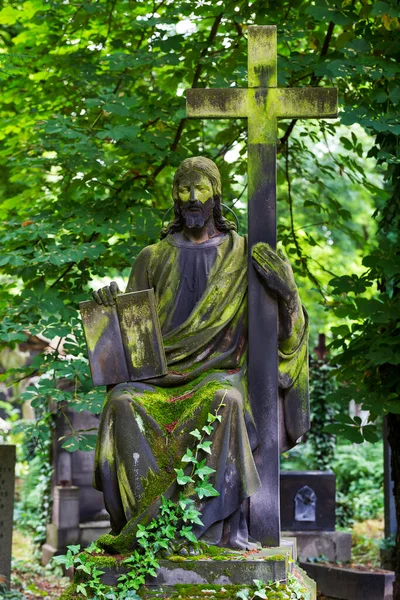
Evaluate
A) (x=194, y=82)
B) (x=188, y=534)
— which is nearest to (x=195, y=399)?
(x=188, y=534)

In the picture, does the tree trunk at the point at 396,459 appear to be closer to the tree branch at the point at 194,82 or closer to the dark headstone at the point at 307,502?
the tree branch at the point at 194,82

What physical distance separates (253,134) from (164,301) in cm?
111

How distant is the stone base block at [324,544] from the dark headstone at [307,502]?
148 millimetres

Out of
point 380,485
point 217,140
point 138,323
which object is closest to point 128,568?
point 138,323

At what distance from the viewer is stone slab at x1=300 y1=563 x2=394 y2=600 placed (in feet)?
33.6

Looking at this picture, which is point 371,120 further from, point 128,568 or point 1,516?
point 1,516

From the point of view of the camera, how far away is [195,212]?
244 inches

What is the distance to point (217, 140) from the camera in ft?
35.4

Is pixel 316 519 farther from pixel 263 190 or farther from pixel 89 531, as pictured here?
pixel 263 190

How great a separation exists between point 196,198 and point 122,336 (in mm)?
924

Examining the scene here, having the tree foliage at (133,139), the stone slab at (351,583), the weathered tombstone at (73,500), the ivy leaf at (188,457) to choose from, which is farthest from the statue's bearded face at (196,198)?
the weathered tombstone at (73,500)

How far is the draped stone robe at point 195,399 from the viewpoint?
18.0 ft

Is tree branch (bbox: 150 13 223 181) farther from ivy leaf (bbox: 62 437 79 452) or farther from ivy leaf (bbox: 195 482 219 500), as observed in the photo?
ivy leaf (bbox: 195 482 219 500)

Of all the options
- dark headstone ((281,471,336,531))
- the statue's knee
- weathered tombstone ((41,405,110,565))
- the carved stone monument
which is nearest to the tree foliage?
the carved stone monument
